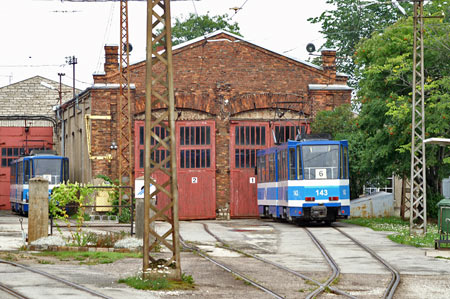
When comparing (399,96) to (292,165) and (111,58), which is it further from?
(111,58)

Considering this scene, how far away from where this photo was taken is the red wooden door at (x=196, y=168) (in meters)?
39.2

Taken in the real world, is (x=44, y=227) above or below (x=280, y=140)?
below

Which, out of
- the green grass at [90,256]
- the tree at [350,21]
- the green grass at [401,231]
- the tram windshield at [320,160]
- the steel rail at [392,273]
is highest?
the tree at [350,21]

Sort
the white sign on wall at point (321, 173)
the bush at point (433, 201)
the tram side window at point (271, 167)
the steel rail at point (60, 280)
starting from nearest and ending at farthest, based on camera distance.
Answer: the steel rail at point (60, 280)
the white sign on wall at point (321, 173)
the bush at point (433, 201)
the tram side window at point (271, 167)

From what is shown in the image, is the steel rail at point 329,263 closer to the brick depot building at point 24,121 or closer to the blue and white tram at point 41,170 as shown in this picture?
the blue and white tram at point 41,170

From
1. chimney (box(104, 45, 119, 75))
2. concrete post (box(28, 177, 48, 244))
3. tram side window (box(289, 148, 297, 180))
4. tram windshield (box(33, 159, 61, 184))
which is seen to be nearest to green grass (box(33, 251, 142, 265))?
concrete post (box(28, 177, 48, 244))

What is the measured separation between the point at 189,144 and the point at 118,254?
19.9 m

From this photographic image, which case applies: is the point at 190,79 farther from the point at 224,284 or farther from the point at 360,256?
the point at 224,284

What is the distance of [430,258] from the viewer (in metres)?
20.1

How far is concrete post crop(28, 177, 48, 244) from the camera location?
2077cm

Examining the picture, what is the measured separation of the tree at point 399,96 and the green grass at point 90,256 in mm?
12383

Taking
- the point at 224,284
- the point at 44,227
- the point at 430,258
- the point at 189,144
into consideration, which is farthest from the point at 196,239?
the point at 189,144

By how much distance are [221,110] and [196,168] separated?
9.93 feet

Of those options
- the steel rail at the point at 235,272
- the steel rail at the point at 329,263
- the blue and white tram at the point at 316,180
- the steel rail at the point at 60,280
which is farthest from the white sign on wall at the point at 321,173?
the steel rail at the point at 60,280
